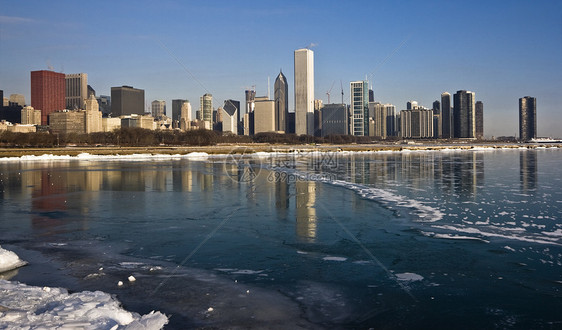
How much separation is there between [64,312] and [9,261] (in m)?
3.71

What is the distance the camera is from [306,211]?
16578mm

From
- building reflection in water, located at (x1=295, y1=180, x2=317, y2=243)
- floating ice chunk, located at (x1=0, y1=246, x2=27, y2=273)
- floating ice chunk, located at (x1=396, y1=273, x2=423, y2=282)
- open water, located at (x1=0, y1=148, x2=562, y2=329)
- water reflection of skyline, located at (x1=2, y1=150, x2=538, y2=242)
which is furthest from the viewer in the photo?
water reflection of skyline, located at (x1=2, y1=150, x2=538, y2=242)

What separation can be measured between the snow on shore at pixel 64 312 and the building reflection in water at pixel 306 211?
587cm

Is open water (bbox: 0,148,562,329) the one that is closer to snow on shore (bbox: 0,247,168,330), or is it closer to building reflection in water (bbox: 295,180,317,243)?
building reflection in water (bbox: 295,180,317,243)

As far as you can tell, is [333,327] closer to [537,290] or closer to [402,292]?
[402,292]

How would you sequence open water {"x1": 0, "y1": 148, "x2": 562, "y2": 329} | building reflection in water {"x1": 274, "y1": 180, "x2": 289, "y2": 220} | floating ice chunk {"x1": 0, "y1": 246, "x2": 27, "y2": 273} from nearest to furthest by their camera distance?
open water {"x1": 0, "y1": 148, "x2": 562, "y2": 329}
floating ice chunk {"x1": 0, "y1": 246, "x2": 27, "y2": 273}
building reflection in water {"x1": 274, "y1": 180, "x2": 289, "y2": 220}

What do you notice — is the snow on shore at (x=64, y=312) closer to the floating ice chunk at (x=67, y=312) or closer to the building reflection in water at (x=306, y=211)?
the floating ice chunk at (x=67, y=312)

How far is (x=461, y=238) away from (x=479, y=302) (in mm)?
4787

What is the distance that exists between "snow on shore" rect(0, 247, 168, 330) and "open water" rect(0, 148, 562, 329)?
0.39m

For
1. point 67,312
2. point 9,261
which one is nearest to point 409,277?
point 67,312

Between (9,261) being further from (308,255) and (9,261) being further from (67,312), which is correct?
(308,255)

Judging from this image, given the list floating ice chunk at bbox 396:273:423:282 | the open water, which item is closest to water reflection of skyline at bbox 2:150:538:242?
the open water

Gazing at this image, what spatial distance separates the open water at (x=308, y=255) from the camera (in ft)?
23.4

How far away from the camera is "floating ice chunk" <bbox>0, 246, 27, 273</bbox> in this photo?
9.41m
